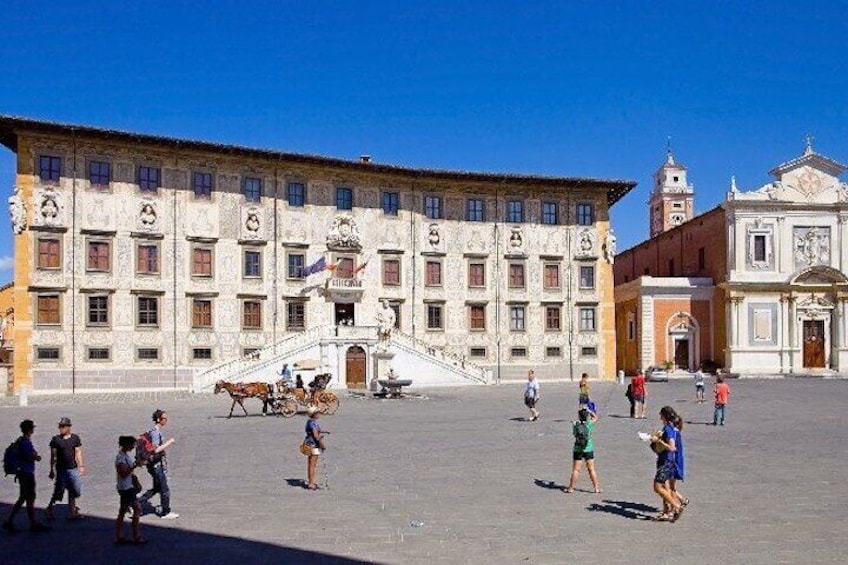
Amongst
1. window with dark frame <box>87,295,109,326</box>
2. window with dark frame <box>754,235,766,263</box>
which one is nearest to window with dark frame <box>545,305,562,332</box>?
window with dark frame <box>754,235,766,263</box>

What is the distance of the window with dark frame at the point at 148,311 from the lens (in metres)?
37.9

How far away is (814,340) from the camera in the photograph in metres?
50.7

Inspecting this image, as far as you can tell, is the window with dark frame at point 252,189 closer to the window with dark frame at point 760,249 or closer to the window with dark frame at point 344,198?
the window with dark frame at point 344,198

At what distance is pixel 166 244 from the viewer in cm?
3844

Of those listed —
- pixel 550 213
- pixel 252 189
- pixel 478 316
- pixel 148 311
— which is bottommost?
pixel 478 316

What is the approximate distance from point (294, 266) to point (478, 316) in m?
11.1

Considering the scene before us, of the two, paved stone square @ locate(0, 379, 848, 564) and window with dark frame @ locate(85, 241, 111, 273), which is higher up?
window with dark frame @ locate(85, 241, 111, 273)

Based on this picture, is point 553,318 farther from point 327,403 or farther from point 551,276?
point 327,403

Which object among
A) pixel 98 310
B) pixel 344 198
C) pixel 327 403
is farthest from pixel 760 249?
pixel 98 310

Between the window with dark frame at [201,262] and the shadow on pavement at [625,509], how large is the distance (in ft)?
102

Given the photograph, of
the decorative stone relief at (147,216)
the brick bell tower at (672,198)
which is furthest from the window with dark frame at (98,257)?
the brick bell tower at (672,198)

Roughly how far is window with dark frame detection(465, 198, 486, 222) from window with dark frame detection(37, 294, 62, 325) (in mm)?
21991

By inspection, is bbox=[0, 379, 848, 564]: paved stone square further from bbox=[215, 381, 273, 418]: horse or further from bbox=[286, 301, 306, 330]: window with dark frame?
bbox=[286, 301, 306, 330]: window with dark frame

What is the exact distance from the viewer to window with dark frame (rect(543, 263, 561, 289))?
46.0m
